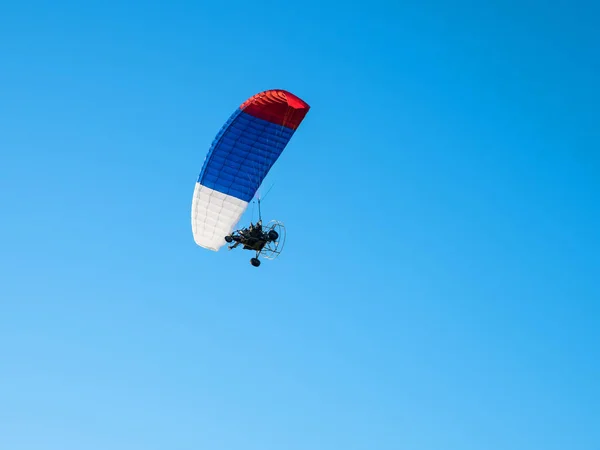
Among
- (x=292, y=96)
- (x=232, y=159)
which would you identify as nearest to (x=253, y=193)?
(x=232, y=159)

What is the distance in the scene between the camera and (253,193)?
5316cm

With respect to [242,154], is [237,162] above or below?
below

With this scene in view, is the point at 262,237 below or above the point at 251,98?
below

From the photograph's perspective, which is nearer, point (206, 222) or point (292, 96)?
point (292, 96)

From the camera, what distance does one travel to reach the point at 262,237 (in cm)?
4997

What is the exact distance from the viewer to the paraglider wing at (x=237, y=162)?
5141 cm

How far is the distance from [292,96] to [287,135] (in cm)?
340

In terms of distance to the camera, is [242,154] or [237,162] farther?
[237,162]

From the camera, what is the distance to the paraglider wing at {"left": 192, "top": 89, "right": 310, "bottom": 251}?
5141 centimetres

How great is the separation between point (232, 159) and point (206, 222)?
10.2 feet

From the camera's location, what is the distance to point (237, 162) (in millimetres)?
52406

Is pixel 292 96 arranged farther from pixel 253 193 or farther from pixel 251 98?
pixel 253 193

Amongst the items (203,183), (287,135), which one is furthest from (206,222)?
(287,135)

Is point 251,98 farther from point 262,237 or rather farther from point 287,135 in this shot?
point 262,237
